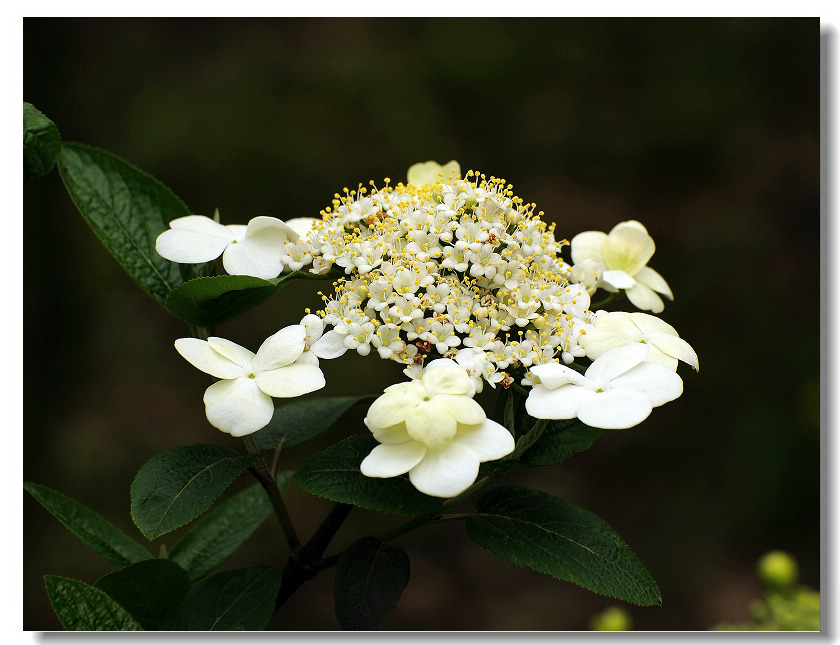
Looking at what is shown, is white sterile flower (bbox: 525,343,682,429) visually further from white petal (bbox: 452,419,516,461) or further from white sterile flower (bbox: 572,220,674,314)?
white sterile flower (bbox: 572,220,674,314)

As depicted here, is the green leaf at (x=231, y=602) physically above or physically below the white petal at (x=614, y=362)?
below

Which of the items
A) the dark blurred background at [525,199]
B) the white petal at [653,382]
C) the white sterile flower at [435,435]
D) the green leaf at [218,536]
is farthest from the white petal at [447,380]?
the dark blurred background at [525,199]

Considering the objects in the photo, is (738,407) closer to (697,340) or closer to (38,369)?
(697,340)

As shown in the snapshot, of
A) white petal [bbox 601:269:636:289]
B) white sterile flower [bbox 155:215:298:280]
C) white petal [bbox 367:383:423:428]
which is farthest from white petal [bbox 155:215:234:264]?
white petal [bbox 601:269:636:289]

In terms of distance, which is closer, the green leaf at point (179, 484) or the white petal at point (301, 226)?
the green leaf at point (179, 484)

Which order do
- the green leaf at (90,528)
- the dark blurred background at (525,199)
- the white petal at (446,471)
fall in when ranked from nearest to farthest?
the white petal at (446,471)
the green leaf at (90,528)
the dark blurred background at (525,199)

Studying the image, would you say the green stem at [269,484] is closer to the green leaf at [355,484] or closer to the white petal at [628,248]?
the green leaf at [355,484]

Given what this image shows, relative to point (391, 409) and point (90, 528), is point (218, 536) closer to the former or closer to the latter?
point (90, 528)

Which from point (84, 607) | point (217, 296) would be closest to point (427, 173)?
point (217, 296)

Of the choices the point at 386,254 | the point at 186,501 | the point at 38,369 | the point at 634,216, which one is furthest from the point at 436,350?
the point at 634,216
